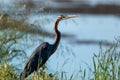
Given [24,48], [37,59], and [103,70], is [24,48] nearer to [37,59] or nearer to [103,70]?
[37,59]

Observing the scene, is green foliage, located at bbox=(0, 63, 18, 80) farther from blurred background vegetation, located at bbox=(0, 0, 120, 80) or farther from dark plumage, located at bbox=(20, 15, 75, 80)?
dark plumage, located at bbox=(20, 15, 75, 80)

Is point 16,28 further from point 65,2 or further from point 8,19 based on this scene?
point 65,2

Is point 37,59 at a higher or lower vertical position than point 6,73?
lower

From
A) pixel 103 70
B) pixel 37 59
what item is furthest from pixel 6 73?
pixel 37 59

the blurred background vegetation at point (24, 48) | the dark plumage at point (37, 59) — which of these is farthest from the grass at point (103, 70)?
the dark plumage at point (37, 59)

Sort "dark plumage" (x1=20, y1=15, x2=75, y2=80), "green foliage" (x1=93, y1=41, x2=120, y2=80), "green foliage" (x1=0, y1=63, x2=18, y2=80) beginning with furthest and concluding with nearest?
"dark plumage" (x1=20, y1=15, x2=75, y2=80)
"green foliage" (x1=0, y1=63, x2=18, y2=80)
"green foliage" (x1=93, y1=41, x2=120, y2=80)

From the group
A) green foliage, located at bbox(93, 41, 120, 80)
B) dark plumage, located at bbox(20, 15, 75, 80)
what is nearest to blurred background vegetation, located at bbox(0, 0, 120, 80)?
green foliage, located at bbox(93, 41, 120, 80)

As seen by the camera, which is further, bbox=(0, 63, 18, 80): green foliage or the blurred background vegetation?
bbox=(0, 63, 18, 80): green foliage

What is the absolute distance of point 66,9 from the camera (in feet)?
78.2

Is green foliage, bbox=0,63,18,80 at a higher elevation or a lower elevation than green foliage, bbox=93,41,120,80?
lower

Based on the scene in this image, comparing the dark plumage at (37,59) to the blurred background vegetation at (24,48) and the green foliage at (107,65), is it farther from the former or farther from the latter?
the green foliage at (107,65)

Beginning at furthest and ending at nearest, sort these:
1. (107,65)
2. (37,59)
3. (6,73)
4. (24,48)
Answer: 1. (24,48)
2. (37,59)
3. (6,73)
4. (107,65)

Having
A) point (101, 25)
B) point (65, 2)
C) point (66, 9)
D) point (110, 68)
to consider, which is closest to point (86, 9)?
point (66, 9)

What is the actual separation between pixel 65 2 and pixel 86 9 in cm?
257
